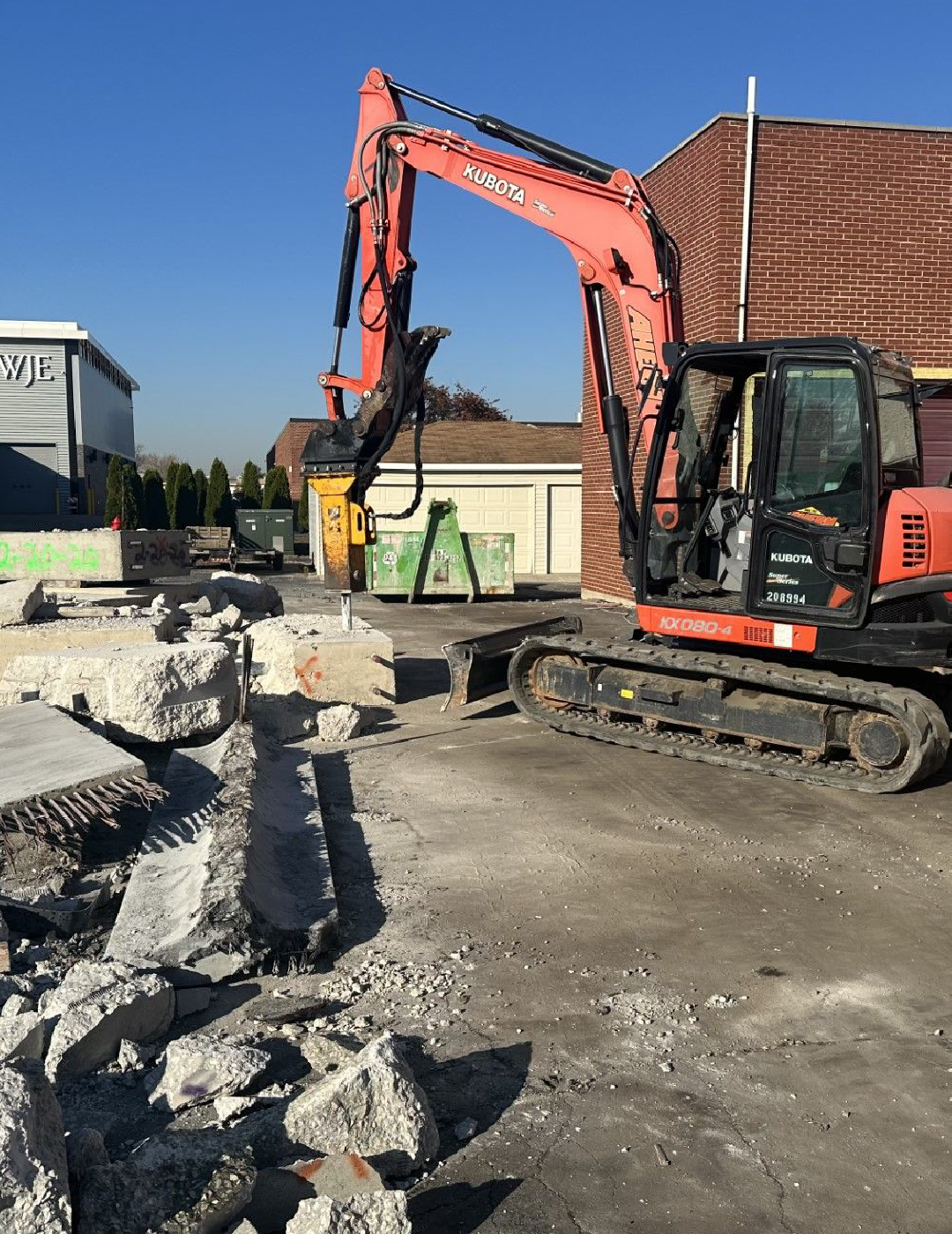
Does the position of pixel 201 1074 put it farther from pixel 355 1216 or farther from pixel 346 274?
pixel 346 274

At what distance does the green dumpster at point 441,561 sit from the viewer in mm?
21094

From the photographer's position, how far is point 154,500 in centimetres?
4309

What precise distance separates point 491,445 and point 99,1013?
2672 cm

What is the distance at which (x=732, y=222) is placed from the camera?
14.3m

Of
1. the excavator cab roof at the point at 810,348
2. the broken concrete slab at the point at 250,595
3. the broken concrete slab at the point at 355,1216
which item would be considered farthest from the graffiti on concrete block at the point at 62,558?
the broken concrete slab at the point at 355,1216

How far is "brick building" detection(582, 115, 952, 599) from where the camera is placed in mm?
14250

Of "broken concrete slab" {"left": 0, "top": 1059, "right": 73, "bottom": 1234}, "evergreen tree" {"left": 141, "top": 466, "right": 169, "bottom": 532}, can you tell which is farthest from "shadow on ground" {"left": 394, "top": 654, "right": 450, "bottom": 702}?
"evergreen tree" {"left": 141, "top": 466, "right": 169, "bottom": 532}

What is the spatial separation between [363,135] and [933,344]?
8522 mm

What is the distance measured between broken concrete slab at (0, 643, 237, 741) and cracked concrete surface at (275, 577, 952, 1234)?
3.73ft

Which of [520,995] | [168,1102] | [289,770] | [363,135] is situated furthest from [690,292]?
[168,1102]

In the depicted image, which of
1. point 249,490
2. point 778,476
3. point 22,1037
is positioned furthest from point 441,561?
point 249,490

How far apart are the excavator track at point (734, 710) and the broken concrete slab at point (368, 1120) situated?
4913mm

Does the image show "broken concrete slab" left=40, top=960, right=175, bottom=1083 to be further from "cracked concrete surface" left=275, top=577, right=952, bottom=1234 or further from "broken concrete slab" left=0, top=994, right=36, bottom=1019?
"cracked concrete surface" left=275, top=577, right=952, bottom=1234

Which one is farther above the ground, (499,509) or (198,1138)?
(499,509)
